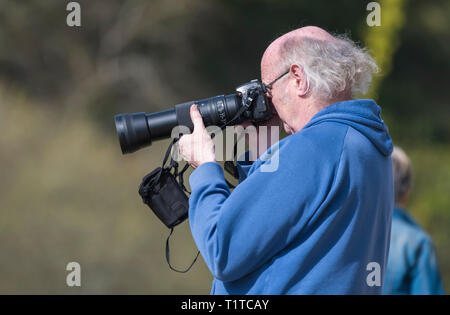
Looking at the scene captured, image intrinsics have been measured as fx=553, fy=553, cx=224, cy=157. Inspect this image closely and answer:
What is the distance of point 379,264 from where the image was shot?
1.78 m

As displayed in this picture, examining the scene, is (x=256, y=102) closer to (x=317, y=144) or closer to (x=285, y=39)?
(x=285, y=39)

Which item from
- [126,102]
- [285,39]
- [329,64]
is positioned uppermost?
[126,102]

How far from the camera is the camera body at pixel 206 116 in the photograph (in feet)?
6.31

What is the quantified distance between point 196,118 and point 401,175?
1.92 m

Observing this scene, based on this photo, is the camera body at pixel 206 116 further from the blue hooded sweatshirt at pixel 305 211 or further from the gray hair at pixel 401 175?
the gray hair at pixel 401 175

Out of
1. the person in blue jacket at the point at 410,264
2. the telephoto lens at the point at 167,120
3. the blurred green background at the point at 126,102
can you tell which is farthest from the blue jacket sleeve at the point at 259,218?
the blurred green background at the point at 126,102

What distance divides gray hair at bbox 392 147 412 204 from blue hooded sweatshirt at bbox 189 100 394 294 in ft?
5.63

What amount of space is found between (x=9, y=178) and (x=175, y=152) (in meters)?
3.67

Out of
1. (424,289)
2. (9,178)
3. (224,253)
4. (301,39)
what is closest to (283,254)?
(224,253)

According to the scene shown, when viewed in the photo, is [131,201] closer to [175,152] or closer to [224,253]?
[175,152]

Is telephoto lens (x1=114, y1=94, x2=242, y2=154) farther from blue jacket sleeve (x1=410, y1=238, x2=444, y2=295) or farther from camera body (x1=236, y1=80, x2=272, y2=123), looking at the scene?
blue jacket sleeve (x1=410, y1=238, x2=444, y2=295)

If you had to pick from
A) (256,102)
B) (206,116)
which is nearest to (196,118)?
(206,116)

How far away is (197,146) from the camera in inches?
70.6

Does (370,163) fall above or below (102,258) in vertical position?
above
